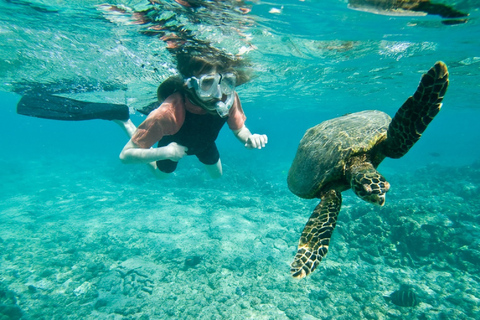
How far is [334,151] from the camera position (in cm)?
368

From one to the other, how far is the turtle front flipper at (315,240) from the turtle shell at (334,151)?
0.42 metres

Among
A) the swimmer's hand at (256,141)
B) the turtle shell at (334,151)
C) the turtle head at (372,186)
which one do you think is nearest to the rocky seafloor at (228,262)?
the turtle shell at (334,151)

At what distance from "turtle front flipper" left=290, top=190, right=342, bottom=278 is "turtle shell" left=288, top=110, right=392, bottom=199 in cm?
42

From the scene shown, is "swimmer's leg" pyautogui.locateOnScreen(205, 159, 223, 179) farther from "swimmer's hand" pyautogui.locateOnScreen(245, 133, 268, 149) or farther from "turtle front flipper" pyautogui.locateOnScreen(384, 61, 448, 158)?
"turtle front flipper" pyautogui.locateOnScreen(384, 61, 448, 158)

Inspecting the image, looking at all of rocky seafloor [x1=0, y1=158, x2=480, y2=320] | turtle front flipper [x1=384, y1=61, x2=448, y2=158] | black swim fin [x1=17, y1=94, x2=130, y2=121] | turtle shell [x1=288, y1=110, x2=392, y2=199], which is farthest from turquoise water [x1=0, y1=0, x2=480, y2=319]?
turtle front flipper [x1=384, y1=61, x2=448, y2=158]

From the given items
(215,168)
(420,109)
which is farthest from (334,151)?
(215,168)

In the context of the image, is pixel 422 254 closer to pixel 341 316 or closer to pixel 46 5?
pixel 341 316

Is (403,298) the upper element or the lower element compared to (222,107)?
lower

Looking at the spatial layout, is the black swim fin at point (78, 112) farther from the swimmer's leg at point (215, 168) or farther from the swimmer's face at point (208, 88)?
the swimmer's face at point (208, 88)

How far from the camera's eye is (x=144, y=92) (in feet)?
51.6

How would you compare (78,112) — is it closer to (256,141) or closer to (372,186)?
(256,141)

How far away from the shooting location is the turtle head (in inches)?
105

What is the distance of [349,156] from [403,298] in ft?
17.9

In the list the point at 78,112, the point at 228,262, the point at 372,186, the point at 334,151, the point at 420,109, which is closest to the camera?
the point at 420,109
